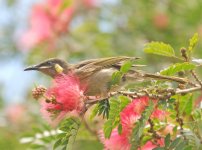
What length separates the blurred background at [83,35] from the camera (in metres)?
5.94

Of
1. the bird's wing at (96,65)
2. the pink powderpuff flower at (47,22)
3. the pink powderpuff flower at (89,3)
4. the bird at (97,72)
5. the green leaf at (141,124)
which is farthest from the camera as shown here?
the pink powderpuff flower at (89,3)

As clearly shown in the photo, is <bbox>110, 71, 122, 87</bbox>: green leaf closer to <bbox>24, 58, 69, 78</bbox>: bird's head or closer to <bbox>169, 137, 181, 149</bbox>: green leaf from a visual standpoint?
<bbox>169, 137, 181, 149</bbox>: green leaf

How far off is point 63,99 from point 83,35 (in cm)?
416

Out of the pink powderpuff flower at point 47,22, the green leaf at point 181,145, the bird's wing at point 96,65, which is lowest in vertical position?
the green leaf at point 181,145

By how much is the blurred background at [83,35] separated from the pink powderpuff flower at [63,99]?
2699mm

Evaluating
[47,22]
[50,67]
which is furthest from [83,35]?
[50,67]

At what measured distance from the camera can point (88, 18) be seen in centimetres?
718

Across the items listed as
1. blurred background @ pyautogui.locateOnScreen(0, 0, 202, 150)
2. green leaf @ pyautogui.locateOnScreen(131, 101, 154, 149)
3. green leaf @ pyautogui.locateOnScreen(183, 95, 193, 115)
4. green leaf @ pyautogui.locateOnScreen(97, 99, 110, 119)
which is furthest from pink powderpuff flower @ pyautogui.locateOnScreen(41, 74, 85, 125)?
blurred background @ pyautogui.locateOnScreen(0, 0, 202, 150)

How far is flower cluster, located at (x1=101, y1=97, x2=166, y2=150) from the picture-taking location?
2.49 m

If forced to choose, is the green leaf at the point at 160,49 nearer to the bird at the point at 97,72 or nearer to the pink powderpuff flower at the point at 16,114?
the bird at the point at 97,72

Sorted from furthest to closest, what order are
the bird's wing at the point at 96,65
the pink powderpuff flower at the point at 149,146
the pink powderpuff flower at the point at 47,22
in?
the pink powderpuff flower at the point at 47,22 → the bird's wing at the point at 96,65 → the pink powderpuff flower at the point at 149,146

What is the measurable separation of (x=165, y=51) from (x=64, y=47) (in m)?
3.63

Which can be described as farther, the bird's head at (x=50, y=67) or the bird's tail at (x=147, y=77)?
the bird's head at (x=50, y=67)

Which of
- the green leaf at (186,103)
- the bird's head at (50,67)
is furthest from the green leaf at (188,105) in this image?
the bird's head at (50,67)
